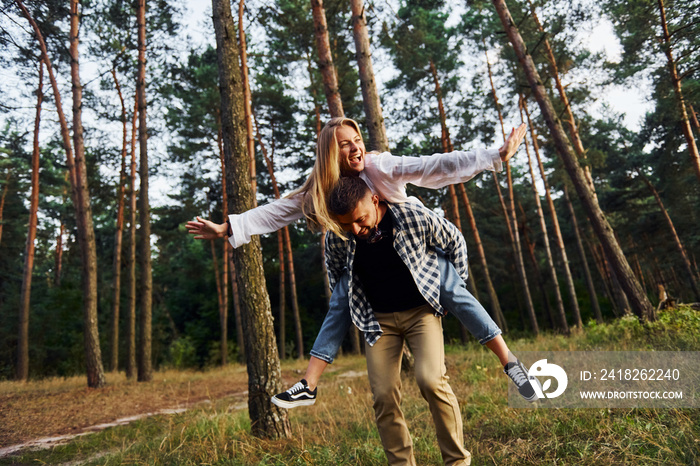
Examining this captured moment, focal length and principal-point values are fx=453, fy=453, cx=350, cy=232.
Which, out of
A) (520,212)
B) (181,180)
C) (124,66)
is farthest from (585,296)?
(124,66)

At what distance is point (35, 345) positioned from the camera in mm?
21875

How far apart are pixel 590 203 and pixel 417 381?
821 centimetres

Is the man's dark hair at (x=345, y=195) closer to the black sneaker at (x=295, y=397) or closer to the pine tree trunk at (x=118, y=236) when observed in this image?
the black sneaker at (x=295, y=397)

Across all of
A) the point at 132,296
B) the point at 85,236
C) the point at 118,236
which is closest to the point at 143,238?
the point at 85,236

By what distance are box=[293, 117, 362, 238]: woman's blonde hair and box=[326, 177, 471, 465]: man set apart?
0.24 ft

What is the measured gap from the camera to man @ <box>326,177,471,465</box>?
9.45 ft

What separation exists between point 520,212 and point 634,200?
23.5ft

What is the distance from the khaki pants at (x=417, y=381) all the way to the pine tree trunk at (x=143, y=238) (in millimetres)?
11587

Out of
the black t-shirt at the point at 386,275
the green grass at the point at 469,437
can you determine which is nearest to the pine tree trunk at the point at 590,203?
the green grass at the point at 469,437

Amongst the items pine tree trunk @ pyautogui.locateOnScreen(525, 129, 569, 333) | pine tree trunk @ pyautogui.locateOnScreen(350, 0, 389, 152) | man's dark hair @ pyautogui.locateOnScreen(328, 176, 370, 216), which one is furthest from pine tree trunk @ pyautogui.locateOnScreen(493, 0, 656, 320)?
pine tree trunk @ pyautogui.locateOnScreen(525, 129, 569, 333)

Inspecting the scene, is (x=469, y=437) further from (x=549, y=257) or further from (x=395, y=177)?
(x=549, y=257)

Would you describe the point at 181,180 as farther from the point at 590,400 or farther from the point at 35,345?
the point at 590,400

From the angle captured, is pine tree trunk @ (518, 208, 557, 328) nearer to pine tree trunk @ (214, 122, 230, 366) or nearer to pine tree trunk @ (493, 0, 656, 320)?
pine tree trunk @ (214, 122, 230, 366)

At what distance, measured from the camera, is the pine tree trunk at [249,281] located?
5285mm
